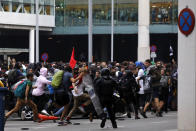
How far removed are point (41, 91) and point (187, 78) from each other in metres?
7.99

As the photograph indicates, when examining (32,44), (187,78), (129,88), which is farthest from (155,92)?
(32,44)

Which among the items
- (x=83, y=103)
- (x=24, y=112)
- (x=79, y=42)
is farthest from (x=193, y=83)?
(x=79, y=42)

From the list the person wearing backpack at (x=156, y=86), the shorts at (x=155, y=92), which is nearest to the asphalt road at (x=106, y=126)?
the person wearing backpack at (x=156, y=86)

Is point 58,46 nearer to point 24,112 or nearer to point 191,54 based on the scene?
point 24,112

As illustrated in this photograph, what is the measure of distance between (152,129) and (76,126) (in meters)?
2.44

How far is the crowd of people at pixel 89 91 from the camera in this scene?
17.1 metres

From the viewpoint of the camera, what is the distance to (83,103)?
20.1 meters

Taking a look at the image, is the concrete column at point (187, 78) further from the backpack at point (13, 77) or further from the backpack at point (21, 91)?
the backpack at point (13, 77)

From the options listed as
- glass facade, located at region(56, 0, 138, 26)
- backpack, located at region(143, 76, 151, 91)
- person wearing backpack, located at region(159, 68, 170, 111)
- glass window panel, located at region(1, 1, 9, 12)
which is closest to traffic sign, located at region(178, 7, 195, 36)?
person wearing backpack, located at region(159, 68, 170, 111)

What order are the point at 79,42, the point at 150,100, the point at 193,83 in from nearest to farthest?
the point at 193,83 → the point at 150,100 → the point at 79,42

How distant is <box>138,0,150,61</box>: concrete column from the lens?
59.0 meters

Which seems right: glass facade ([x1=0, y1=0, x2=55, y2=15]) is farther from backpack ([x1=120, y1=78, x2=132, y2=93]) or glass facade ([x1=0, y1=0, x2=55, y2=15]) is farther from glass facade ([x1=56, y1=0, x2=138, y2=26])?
backpack ([x1=120, y1=78, x2=132, y2=93])

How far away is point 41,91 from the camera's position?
20.6m

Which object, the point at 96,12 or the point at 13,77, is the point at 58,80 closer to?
the point at 13,77
